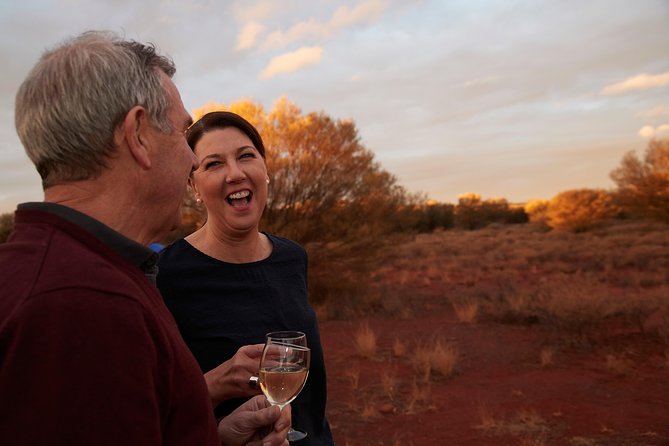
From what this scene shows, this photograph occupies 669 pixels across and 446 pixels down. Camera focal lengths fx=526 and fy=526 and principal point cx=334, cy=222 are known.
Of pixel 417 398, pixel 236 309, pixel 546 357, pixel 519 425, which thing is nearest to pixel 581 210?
pixel 546 357

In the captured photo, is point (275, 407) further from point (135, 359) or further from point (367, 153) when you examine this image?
point (367, 153)

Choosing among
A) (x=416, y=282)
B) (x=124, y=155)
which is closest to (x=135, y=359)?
(x=124, y=155)

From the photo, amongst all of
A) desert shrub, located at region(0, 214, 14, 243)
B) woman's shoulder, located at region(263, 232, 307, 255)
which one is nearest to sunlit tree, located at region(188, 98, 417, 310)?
woman's shoulder, located at region(263, 232, 307, 255)

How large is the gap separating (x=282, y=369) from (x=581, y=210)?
138ft

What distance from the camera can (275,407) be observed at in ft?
5.91

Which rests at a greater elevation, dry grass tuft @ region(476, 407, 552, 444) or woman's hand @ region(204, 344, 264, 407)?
woman's hand @ region(204, 344, 264, 407)

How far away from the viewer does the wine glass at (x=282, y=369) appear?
1.85 metres

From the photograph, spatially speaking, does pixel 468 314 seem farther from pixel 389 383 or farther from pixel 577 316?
pixel 389 383

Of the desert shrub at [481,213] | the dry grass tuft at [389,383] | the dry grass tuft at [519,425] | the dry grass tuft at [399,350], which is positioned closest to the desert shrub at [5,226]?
the dry grass tuft at [399,350]

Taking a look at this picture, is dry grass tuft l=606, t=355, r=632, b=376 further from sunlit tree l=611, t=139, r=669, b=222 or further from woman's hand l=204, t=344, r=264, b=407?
sunlit tree l=611, t=139, r=669, b=222

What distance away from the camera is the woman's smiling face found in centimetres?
250

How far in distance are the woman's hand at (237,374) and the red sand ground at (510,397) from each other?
461 centimetres

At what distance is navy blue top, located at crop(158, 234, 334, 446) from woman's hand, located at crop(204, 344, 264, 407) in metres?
0.25

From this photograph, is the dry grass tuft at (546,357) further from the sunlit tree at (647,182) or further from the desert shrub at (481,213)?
the desert shrub at (481,213)
